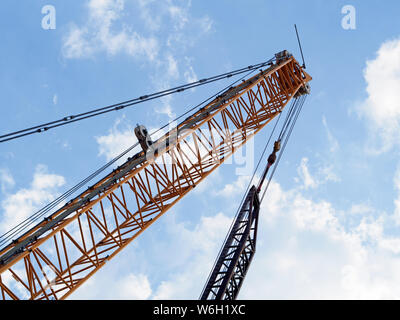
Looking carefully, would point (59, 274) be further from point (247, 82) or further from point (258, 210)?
point (247, 82)

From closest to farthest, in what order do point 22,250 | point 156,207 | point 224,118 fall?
point 22,250
point 156,207
point 224,118

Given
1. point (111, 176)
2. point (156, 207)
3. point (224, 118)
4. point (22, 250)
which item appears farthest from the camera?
point (224, 118)

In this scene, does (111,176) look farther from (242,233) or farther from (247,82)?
(247,82)

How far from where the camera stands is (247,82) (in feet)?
92.5

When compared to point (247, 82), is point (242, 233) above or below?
below

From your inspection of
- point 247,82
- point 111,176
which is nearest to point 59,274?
point 111,176
